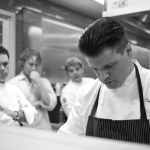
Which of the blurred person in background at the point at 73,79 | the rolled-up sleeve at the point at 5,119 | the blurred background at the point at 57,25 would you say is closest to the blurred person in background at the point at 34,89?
the blurred background at the point at 57,25

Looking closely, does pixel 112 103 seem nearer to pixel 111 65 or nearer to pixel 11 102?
pixel 111 65

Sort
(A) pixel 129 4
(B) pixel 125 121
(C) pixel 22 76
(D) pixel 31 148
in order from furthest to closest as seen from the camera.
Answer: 1. (C) pixel 22 76
2. (A) pixel 129 4
3. (B) pixel 125 121
4. (D) pixel 31 148

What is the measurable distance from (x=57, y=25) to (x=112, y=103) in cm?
253

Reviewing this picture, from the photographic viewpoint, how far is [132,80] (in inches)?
43.3

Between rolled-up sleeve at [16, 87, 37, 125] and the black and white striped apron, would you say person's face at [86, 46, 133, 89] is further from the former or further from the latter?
rolled-up sleeve at [16, 87, 37, 125]

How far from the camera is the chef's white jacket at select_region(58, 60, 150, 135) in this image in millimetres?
1061

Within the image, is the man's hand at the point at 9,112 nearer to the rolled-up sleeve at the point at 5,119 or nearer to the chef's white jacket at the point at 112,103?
the rolled-up sleeve at the point at 5,119

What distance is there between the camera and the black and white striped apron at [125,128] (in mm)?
996

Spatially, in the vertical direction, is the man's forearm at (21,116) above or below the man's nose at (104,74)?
below

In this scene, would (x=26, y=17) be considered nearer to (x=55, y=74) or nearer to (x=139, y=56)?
(x=55, y=74)

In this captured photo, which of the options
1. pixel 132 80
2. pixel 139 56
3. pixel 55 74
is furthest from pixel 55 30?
pixel 132 80

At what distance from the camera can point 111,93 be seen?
3.74 feet

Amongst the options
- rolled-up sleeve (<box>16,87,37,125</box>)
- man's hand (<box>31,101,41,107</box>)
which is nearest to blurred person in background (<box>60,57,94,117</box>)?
man's hand (<box>31,101,41,107</box>)

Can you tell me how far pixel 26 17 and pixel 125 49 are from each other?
179 cm
